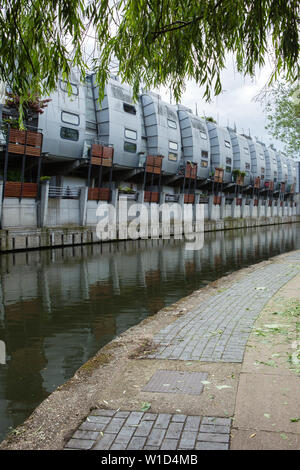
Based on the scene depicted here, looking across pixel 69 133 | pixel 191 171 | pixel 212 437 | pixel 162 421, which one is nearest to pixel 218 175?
pixel 191 171

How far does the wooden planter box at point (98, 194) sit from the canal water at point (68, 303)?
11.9 m

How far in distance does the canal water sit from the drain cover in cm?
167

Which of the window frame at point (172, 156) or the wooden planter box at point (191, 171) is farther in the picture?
the wooden planter box at point (191, 171)

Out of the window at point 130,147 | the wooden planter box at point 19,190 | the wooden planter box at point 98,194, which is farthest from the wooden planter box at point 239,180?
the wooden planter box at point 19,190

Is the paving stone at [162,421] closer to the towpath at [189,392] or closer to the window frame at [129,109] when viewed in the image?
the towpath at [189,392]

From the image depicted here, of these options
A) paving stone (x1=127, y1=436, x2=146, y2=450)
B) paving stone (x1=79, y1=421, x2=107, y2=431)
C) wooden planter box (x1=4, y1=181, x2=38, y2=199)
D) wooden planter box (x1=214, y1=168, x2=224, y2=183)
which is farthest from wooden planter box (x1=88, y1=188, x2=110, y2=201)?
paving stone (x1=127, y1=436, x2=146, y2=450)

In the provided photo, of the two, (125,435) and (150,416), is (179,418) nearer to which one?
(150,416)

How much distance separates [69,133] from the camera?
113ft

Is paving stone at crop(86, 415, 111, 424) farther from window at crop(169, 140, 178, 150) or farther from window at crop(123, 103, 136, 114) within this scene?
window at crop(169, 140, 178, 150)

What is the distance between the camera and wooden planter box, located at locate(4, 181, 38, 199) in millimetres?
27250

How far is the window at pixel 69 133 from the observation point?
3366 centimetres

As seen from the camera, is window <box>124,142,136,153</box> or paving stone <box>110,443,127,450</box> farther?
window <box>124,142,136,153</box>

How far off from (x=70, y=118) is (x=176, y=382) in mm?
33057

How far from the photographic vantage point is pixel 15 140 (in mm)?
27891
